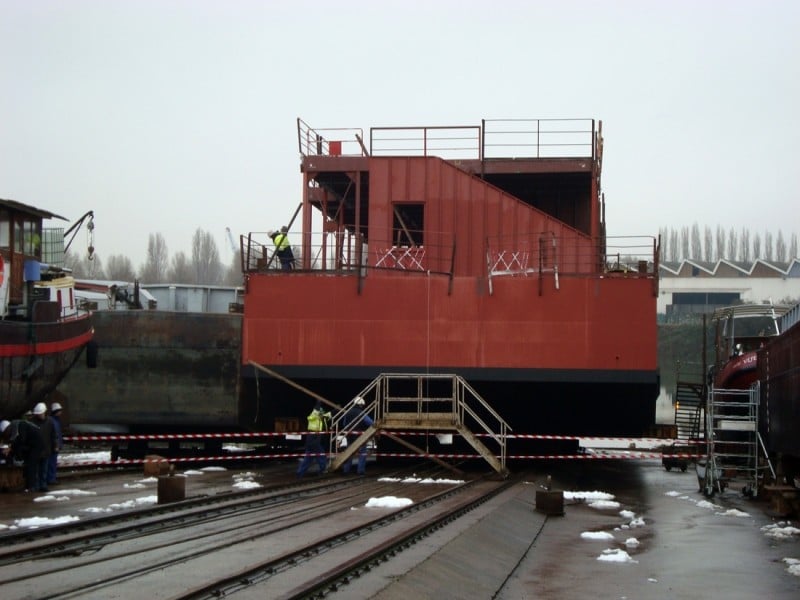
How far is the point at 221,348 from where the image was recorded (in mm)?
23938

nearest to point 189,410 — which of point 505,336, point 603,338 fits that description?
point 505,336

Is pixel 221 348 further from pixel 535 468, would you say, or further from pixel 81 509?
pixel 81 509

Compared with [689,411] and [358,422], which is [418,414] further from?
[689,411]

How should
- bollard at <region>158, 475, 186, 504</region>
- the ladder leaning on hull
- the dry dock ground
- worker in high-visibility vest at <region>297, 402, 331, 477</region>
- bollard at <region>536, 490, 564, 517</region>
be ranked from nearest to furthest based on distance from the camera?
the dry dock ground, bollard at <region>158, 475, 186, 504</region>, bollard at <region>536, 490, 564, 517</region>, the ladder leaning on hull, worker in high-visibility vest at <region>297, 402, 331, 477</region>

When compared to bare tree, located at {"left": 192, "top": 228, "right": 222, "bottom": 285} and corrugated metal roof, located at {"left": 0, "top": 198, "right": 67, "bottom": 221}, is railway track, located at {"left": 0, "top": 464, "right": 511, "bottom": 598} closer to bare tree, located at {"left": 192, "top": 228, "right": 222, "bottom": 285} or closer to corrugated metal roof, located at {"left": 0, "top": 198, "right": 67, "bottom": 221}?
corrugated metal roof, located at {"left": 0, "top": 198, "right": 67, "bottom": 221}

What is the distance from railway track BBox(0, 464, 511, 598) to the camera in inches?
311

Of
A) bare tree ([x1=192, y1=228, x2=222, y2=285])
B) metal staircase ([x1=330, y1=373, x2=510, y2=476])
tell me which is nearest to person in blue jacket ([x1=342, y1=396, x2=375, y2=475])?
metal staircase ([x1=330, y1=373, x2=510, y2=476])

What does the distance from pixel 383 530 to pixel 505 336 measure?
940 centimetres

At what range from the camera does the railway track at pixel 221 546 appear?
7.91 metres

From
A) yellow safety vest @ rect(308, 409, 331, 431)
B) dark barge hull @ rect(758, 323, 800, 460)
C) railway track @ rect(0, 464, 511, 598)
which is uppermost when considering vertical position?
dark barge hull @ rect(758, 323, 800, 460)

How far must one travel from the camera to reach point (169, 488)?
13.5m

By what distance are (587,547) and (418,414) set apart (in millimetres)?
7372

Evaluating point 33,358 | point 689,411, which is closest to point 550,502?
point 33,358

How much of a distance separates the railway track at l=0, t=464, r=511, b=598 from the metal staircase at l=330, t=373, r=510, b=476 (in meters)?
3.61
